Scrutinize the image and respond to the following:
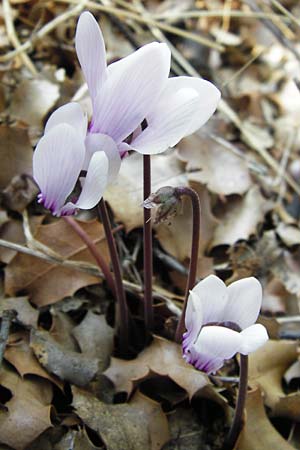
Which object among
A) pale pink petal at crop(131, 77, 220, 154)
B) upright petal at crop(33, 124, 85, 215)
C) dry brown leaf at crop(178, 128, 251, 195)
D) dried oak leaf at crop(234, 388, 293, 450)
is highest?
pale pink petal at crop(131, 77, 220, 154)

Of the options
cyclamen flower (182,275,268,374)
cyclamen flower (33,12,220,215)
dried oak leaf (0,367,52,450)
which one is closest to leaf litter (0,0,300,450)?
dried oak leaf (0,367,52,450)

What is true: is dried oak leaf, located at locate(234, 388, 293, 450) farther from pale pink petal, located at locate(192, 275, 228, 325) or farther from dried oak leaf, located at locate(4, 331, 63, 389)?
dried oak leaf, located at locate(4, 331, 63, 389)

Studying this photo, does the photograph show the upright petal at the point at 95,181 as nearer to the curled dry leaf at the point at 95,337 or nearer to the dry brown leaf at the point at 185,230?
the curled dry leaf at the point at 95,337

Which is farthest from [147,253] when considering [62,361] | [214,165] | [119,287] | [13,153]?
[214,165]

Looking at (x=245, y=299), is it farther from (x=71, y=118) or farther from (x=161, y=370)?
(x=71, y=118)

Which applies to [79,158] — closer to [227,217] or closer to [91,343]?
[91,343]

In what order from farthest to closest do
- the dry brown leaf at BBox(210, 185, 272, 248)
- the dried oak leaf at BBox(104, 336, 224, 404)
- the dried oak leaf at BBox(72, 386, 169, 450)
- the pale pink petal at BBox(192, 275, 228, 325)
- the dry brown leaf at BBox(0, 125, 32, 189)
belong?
the dry brown leaf at BBox(210, 185, 272, 248)
the dry brown leaf at BBox(0, 125, 32, 189)
the dried oak leaf at BBox(104, 336, 224, 404)
the dried oak leaf at BBox(72, 386, 169, 450)
the pale pink petal at BBox(192, 275, 228, 325)

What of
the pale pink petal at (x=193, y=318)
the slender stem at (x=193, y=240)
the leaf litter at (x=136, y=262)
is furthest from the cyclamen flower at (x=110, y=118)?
the leaf litter at (x=136, y=262)

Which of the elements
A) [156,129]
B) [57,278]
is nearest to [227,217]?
[57,278]
